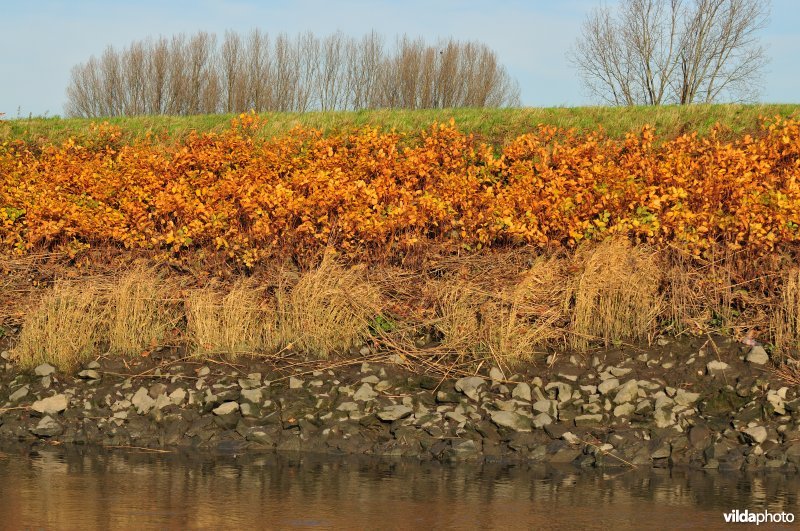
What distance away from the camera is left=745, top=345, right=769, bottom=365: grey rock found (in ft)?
34.6

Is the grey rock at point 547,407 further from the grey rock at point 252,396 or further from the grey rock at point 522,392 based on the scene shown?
the grey rock at point 252,396

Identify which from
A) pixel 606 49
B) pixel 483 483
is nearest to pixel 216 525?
pixel 483 483

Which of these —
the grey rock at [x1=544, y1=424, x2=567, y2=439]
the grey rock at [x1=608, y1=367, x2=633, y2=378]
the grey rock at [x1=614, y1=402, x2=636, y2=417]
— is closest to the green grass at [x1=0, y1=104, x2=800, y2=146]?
the grey rock at [x1=608, y1=367, x2=633, y2=378]

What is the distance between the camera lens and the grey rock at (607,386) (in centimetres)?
1020

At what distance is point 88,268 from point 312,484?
7496mm

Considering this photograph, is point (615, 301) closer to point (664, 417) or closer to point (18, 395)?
point (664, 417)

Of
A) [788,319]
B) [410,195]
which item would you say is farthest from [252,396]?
[788,319]

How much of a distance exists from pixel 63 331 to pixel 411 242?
443 centimetres

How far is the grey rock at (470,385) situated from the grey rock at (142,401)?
3239 millimetres

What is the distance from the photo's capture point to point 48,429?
1027 centimetres

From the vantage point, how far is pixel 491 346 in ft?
36.0

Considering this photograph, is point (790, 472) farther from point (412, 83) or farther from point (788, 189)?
point (412, 83)

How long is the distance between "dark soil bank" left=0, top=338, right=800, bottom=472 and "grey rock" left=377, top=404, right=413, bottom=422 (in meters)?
0.01

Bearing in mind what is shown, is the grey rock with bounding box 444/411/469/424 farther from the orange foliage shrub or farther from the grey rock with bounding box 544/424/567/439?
the orange foliage shrub
